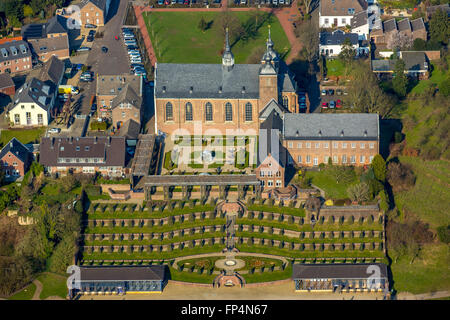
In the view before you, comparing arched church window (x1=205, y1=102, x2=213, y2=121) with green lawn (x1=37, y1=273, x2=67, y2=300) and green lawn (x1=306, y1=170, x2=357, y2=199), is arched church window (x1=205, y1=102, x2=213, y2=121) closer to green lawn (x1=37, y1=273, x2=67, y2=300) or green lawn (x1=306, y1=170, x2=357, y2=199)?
green lawn (x1=306, y1=170, x2=357, y2=199)

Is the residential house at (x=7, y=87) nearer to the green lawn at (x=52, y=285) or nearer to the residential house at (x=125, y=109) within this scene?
the residential house at (x=125, y=109)

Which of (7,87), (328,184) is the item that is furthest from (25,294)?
(7,87)

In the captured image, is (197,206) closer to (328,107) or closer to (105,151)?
(105,151)

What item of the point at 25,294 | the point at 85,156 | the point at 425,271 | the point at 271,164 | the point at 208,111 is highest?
the point at 208,111

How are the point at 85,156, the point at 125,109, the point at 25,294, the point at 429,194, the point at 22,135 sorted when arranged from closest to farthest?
the point at 25,294
the point at 429,194
the point at 85,156
the point at 125,109
the point at 22,135

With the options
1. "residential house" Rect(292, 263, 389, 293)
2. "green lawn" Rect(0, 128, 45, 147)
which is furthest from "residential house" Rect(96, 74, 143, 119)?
"residential house" Rect(292, 263, 389, 293)

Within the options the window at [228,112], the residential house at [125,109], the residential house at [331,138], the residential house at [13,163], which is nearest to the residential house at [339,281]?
the residential house at [331,138]

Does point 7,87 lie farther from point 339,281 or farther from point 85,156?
point 339,281
